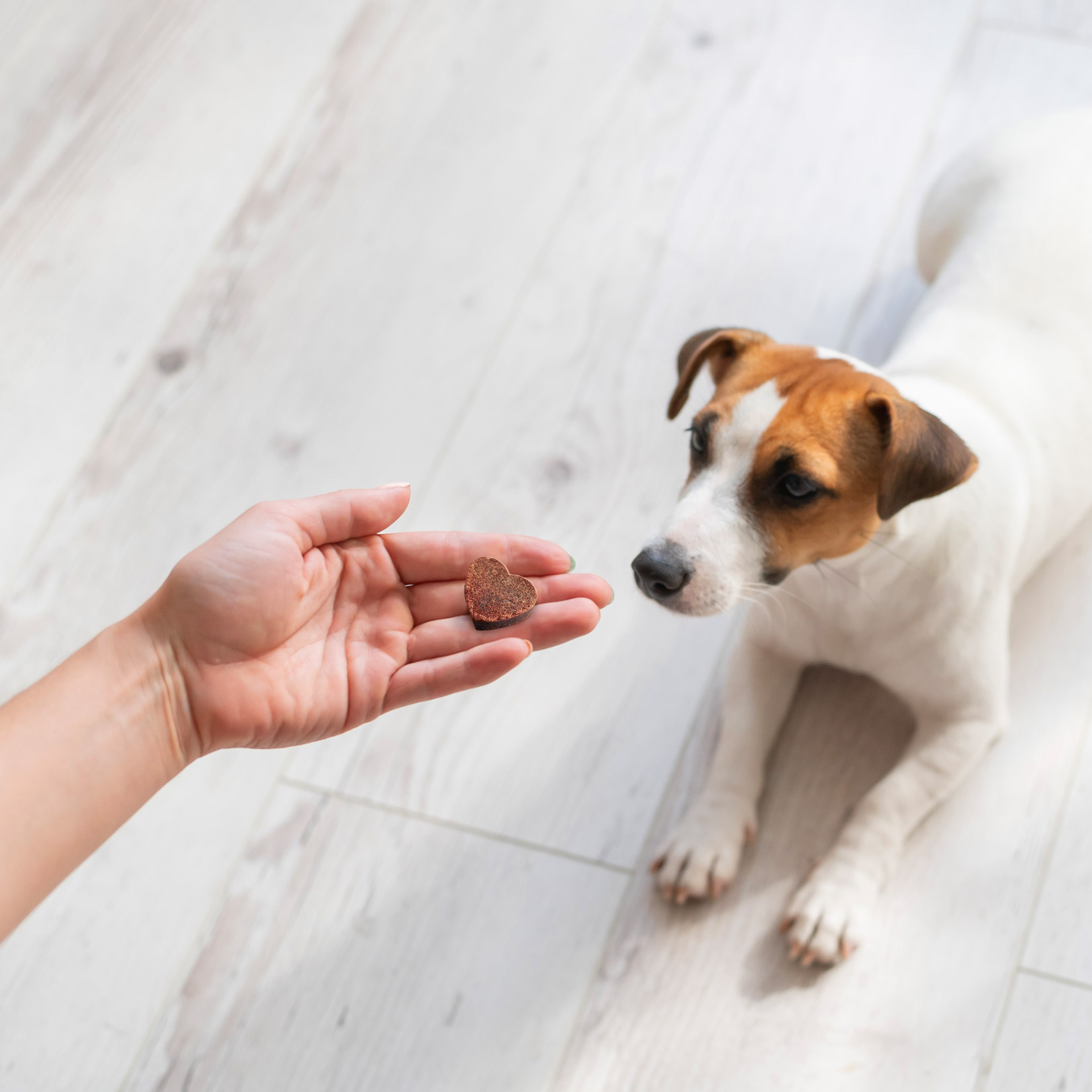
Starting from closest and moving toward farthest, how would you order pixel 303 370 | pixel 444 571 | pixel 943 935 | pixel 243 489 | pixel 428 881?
1. pixel 444 571
2. pixel 943 935
3. pixel 428 881
4. pixel 243 489
5. pixel 303 370

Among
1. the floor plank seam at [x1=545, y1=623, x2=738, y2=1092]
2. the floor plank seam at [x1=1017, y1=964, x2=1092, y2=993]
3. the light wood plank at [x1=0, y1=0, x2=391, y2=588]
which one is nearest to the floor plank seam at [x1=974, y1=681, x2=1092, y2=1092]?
the floor plank seam at [x1=1017, y1=964, x2=1092, y2=993]

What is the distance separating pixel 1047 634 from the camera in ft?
6.29

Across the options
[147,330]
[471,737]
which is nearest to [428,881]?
[471,737]

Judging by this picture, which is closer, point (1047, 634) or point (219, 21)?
point (1047, 634)

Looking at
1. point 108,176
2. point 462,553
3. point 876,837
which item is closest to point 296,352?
point 108,176

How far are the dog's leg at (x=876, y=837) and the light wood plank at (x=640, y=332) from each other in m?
0.29

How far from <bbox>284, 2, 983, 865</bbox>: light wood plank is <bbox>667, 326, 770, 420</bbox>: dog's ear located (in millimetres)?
509

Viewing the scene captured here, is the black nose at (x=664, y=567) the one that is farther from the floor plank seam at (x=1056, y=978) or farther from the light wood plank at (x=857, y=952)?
the floor plank seam at (x=1056, y=978)

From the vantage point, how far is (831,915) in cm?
166

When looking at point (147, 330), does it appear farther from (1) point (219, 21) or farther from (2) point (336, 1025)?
(2) point (336, 1025)

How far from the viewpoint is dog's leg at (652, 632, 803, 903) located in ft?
5.64

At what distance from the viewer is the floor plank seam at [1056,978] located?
1.64 metres

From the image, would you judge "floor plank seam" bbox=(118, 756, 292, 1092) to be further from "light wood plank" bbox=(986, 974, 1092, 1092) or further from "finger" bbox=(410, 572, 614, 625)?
"light wood plank" bbox=(986, 974, 1092, 1092)

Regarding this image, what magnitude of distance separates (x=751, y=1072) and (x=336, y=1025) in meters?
0.60
